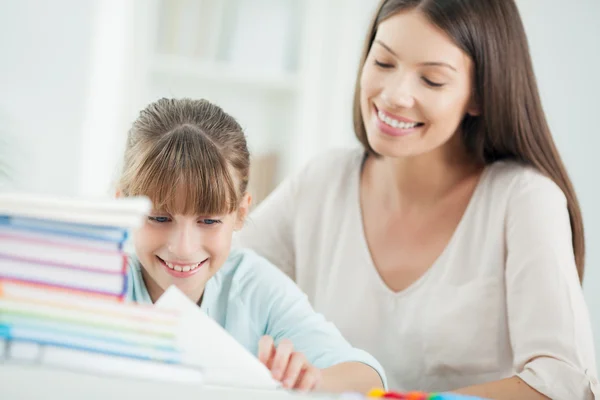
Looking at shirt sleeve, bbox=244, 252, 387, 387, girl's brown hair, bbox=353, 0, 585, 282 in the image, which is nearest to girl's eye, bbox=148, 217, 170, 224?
shirt sleeve, bbox=244, 252, 387, 387

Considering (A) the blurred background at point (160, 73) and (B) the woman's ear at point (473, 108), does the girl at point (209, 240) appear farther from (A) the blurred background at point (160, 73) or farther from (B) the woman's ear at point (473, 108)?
(A) the blurred background at point (160, 73)

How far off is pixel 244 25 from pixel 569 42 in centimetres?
146

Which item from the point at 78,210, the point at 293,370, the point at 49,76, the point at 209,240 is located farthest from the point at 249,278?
the point at 49,76

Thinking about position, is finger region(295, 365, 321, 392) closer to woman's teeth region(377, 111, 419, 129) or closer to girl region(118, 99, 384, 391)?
girl region(118, 99, 384, 391)

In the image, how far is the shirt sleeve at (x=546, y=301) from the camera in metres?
1.22

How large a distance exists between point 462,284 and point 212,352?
0.88 metres

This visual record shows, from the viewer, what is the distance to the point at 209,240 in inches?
43.3

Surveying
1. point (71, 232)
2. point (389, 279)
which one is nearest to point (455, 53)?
point (389, 279)

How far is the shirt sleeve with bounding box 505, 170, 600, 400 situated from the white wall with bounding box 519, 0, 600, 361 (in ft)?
2.82

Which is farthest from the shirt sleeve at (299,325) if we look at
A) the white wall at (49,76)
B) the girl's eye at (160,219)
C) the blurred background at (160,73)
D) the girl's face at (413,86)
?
the white wall at (49,76)

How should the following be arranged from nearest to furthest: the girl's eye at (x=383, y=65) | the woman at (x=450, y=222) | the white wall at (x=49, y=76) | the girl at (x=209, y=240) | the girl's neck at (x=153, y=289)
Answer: the girl at (x=209, y=240) < the girl's neck at (x=153, y=289) < the woman at (x=450, y=222) < the girl's eye at (x=383, y=65) < the white wall at (x=49, y=76)

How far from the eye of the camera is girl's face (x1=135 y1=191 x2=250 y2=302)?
1.07 m

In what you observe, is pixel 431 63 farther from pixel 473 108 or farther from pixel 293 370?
pixel 293 370

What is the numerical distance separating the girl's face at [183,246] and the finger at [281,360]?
0.25 m
